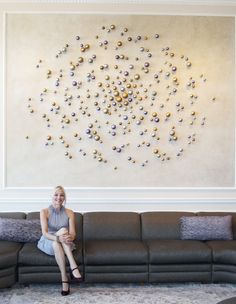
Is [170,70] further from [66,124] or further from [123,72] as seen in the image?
[66,124]

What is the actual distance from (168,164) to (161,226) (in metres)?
0.89

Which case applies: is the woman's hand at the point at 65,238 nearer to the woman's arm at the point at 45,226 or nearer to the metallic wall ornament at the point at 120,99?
the woman's arm at the point at 45,226

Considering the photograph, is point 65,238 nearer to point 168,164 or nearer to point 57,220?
point 57,220

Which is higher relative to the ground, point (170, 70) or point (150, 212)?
point (170, 70)

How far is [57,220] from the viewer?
417 centimetres

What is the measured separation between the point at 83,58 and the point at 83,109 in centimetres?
66

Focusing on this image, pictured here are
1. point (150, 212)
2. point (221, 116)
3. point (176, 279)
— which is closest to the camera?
point (176, 279)

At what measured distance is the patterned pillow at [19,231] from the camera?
4.25m

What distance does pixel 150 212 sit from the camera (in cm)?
481

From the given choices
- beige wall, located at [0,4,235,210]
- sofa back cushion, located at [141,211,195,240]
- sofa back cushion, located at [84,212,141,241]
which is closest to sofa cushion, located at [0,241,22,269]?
sofa back cushion, located at [84,212,141,241]

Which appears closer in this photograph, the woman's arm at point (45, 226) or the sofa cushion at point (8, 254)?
the sofa cushion at point (8, 254)

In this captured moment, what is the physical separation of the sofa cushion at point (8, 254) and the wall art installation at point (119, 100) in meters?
1.14

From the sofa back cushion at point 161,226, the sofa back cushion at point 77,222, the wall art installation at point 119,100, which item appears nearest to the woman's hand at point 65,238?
the sofa back cushion at point 77,222

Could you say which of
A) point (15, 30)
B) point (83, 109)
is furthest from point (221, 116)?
point (15, 30)
